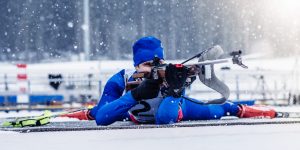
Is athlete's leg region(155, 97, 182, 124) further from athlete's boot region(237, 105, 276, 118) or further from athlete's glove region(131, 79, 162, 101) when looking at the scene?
athlete's boot region(237, 105, 276, 118)

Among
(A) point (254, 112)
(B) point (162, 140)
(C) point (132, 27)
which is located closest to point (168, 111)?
(B) point (162, 140)

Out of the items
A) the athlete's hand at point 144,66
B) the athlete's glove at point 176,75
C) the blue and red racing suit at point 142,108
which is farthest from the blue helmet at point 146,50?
the athlete's glove at point 176,75

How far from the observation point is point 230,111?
4.53 metres

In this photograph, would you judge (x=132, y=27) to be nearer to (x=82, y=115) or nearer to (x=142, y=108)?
(x=82, y=115)

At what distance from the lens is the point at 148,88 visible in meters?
3.24

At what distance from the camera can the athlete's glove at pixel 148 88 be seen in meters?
3.22

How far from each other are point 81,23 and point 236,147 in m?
20.8

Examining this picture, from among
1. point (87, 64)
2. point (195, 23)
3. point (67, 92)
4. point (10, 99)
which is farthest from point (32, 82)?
point (195, 23)

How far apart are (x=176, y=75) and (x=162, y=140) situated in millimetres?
608

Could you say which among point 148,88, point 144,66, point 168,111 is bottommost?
point 168,111

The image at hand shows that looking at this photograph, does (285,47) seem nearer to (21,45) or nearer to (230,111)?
(21,45)

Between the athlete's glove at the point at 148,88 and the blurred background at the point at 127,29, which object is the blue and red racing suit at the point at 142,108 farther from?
the blurred background at the point at 127,29

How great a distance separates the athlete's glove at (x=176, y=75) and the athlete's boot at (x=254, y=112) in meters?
1.54

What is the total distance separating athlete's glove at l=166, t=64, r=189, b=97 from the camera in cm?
311
